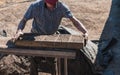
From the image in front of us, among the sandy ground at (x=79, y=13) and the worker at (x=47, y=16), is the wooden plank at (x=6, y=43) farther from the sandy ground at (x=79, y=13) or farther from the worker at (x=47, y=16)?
the sandy ground at (x=79, y=13)

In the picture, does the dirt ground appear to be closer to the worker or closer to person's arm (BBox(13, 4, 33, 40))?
the worker

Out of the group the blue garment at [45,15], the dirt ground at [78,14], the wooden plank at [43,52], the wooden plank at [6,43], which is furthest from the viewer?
the dirt ground at [78,14]

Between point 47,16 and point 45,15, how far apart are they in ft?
0.11

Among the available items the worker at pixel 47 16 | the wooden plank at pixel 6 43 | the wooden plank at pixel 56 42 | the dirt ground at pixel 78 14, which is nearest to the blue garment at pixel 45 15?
the worker at pixel 47 16

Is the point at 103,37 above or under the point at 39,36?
under

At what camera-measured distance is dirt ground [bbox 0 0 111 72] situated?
924 cm

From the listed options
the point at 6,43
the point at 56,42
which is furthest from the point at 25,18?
the point at 56,42

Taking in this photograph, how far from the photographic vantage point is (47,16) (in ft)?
17.0

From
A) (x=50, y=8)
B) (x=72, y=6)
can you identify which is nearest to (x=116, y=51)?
(x=50, y=8)

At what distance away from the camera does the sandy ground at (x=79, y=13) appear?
931cm

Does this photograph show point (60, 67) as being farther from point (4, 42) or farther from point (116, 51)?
point (116, 51)

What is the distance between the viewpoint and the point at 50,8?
16.7 ft

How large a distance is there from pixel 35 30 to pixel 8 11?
521cm

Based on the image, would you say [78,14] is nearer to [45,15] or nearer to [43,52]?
[45,15]
